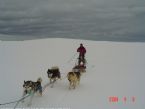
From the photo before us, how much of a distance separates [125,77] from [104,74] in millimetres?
1129

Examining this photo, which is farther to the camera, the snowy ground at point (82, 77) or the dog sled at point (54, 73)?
the dog sled at point (54, 73)

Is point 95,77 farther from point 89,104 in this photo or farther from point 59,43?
point 59,43

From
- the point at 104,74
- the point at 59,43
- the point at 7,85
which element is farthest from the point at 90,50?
the point at 7,85

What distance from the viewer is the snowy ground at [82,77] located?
414 inches

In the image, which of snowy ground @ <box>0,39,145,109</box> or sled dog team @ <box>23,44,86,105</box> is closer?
sled dog team @ <box>23,44,86,105</box>

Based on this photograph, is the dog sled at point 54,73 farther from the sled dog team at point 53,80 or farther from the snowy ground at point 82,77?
the snowy ground at point 82,77

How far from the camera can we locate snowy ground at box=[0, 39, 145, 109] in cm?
1052

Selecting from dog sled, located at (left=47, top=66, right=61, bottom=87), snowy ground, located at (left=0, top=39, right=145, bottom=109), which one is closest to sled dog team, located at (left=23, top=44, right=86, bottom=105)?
dog sled, located at (left=47, top=66, right=61, bottom=87)

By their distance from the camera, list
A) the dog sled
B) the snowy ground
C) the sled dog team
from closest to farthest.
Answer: the sled dog team < the snowy ground < the dog sled

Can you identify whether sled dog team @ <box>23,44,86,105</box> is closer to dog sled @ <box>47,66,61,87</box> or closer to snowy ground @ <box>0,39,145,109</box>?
dog sled @ <box>47,66,61,87</box>

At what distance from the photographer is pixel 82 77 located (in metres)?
14.6

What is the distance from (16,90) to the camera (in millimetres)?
11852

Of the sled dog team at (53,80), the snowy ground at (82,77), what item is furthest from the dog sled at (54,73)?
the snowy ground at (82,77)

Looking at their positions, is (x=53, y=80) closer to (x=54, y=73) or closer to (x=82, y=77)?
(x=54, y=73)
